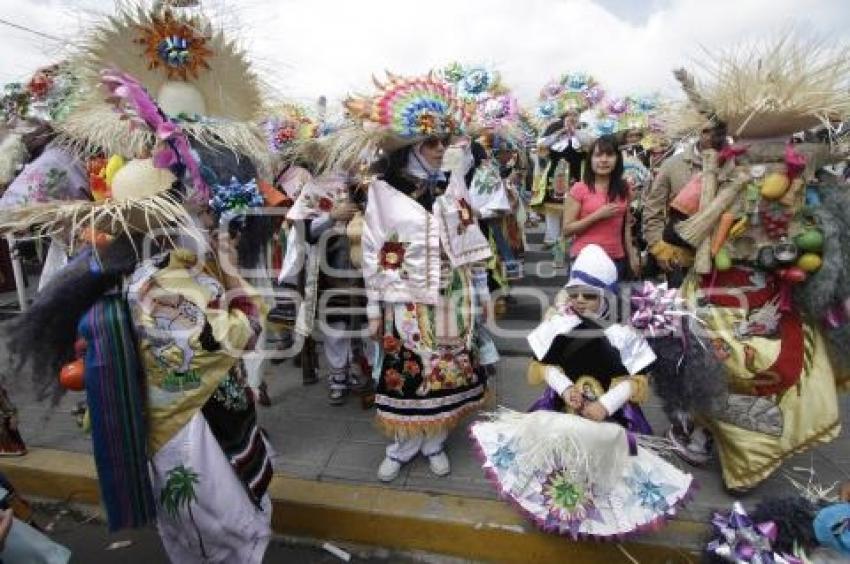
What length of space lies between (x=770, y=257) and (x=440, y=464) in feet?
6.52

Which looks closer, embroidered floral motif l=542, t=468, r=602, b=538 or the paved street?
embroidered floral motif l=542, t=468, r=602, b=538

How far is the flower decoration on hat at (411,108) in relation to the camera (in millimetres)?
2842

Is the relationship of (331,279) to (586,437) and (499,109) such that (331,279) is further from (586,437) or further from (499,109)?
(586,437)

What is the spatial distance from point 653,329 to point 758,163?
110cm

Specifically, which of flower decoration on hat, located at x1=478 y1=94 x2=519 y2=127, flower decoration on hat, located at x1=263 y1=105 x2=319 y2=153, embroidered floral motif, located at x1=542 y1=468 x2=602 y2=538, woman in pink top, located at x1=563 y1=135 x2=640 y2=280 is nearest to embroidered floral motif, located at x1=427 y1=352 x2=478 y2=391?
embroidered floral motif, located at x1=542 y1=468 x2=602 y2=538

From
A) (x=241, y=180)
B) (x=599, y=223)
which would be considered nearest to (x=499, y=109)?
(x=599, y=223)

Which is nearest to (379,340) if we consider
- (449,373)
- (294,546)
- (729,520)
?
(449,373)

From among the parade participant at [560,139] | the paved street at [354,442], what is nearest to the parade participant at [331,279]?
the paved street at [354,442]

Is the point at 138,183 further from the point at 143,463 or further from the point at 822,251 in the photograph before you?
the point at 822,251

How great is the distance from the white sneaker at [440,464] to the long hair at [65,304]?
1.89 m

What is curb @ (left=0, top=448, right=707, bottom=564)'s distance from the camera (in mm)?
2562

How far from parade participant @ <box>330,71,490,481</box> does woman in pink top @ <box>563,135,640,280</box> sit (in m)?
1.10

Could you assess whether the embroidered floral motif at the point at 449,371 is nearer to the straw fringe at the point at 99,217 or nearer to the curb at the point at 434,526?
the curb at the point at 434,526

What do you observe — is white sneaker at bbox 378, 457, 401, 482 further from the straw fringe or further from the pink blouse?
the pink blouse
